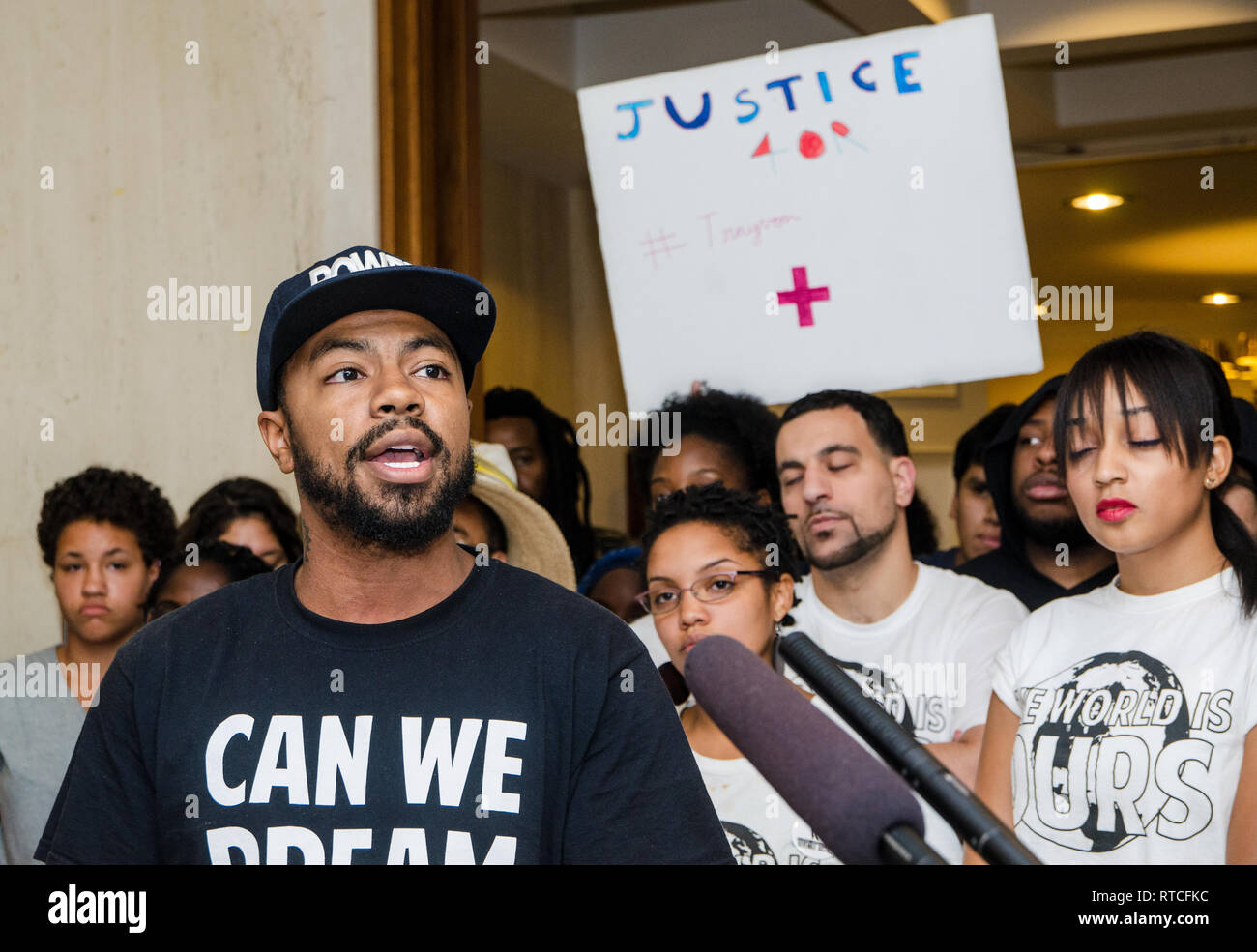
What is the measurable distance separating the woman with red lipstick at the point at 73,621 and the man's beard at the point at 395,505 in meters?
1.22

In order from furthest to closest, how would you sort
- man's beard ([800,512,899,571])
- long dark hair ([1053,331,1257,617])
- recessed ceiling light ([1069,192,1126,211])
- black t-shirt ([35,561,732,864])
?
1. recessed ceiling light ([1069,192,1126,211])
2. man's beard ([800,512,899,571])
3. long dark hair ([1053,331,1257,617])
4. black t-shirt ([35,561,732,864])

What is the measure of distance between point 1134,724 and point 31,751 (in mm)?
1767

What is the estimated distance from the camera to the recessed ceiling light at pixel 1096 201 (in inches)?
256

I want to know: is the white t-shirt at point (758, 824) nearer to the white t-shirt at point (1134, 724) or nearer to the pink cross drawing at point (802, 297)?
the white t-shirt at point (1134, 724)

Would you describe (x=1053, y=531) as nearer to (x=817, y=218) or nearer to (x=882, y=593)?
(x=882, y=593)

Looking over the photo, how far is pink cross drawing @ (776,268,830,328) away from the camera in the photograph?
2766 mm

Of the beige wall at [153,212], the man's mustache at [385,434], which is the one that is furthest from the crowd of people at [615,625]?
the beige wall at [153,212]

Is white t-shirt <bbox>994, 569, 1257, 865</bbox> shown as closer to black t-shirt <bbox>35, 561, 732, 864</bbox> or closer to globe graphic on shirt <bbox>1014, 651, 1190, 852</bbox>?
globe graphic on shirt <bbox>1014, 651, 1190, 852</bbox>

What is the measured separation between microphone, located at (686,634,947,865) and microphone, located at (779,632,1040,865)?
10 mm

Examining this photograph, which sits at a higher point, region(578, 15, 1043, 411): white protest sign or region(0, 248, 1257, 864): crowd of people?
region(578, 15, 1043, 411): white protest sign

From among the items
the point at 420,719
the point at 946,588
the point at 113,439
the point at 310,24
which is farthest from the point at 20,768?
the point at 310,24

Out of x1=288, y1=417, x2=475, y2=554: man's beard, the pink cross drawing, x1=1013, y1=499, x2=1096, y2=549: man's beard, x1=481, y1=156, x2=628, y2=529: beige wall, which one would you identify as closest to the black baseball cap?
x1=288, y1=417, x2=475, y2=554: man's beard

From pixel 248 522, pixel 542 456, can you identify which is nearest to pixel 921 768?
pixel 248 522
